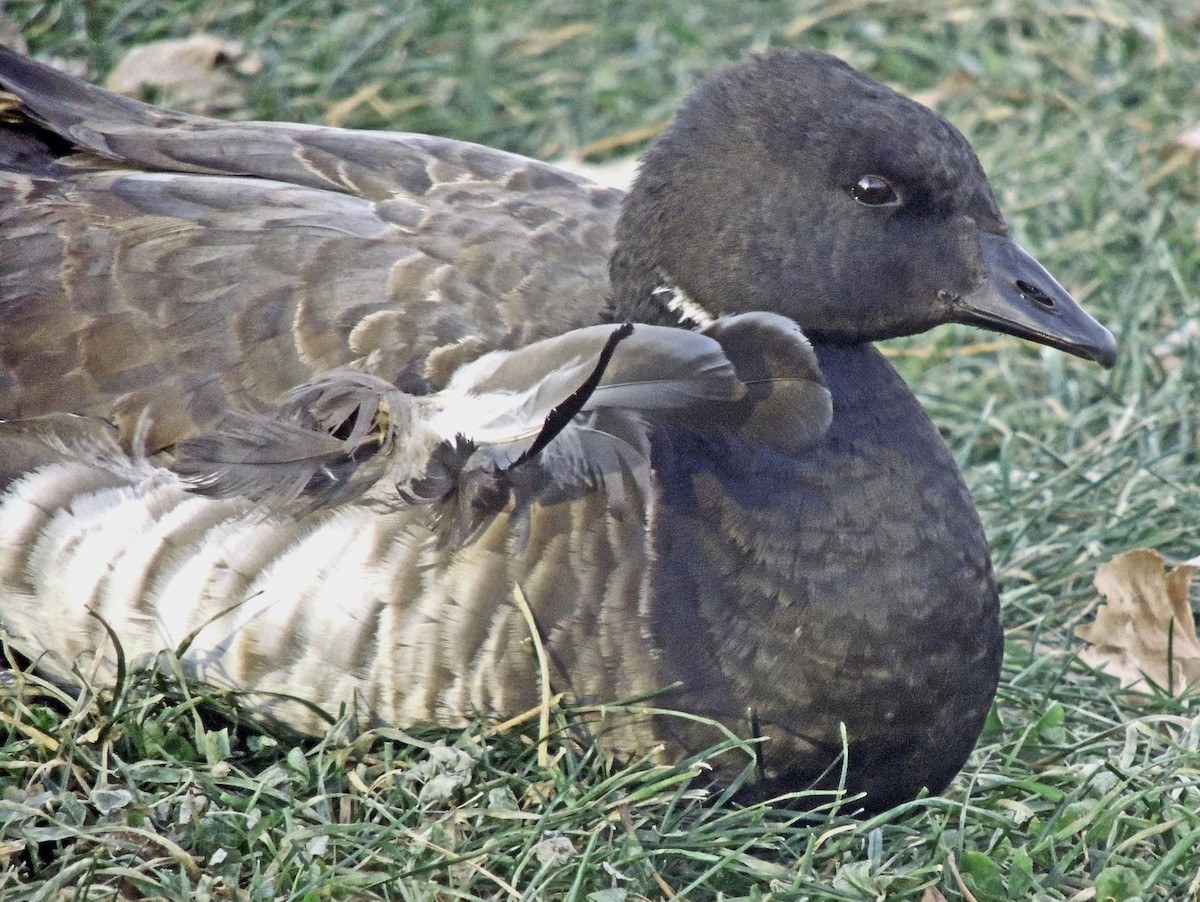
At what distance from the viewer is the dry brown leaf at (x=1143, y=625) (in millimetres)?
3514

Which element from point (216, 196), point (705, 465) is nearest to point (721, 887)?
point (705, 465)

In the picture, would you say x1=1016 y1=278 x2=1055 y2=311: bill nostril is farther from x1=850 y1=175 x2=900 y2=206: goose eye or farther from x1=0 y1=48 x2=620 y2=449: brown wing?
x1=0 y1=48 x2=620 y2=449: brown wing

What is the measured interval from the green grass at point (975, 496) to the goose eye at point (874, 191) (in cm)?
103

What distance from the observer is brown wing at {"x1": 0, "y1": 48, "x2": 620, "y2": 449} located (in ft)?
10.2

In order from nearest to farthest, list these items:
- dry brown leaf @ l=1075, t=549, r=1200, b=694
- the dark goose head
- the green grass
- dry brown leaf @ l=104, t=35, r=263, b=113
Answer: the green grass < the dark goose head < dry brown leaf @ l=1075, t=549, r=1200, b=694 < dry brown leaf @ l=104, t=35, r=263, b=113

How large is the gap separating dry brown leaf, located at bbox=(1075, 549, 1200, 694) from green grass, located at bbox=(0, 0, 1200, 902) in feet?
0.28

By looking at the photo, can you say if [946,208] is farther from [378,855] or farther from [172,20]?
[172,20]

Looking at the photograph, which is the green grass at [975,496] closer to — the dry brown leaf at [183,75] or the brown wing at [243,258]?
the dry brown leaf at [183,75]

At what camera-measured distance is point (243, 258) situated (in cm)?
323

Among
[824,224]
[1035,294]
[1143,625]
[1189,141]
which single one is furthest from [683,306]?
[1189,141]

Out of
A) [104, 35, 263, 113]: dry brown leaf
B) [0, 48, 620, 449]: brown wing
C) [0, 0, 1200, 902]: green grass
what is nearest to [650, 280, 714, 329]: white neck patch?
[0, 48, 620, 449]: brown wing

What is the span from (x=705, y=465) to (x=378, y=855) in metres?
0.87

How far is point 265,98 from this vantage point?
5199 mm

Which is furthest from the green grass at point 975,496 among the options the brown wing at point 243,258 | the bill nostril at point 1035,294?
the bill nostril at point 1035,294
